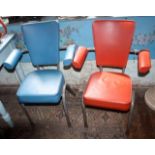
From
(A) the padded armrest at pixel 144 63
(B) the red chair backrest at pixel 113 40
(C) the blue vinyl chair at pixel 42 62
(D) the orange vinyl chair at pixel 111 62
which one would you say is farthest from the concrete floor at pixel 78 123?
(A) the padded armrest at pixel 144 63

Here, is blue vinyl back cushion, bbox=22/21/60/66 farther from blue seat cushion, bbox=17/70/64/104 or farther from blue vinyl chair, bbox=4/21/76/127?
blue seat cushion, bbox=17/70/64/104

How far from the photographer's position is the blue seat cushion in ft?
4.85

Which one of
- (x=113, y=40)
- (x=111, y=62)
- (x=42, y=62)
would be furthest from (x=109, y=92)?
(x=42, y=62)

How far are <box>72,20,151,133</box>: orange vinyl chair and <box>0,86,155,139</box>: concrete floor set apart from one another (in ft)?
0.95

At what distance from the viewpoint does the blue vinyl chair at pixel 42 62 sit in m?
1.49

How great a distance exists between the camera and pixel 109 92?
1.42 meters

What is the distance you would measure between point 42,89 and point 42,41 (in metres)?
0.44

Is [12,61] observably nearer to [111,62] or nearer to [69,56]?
[69,56]

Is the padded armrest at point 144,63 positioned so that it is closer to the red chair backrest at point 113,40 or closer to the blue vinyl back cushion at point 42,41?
the red chair backrest at point 113,40

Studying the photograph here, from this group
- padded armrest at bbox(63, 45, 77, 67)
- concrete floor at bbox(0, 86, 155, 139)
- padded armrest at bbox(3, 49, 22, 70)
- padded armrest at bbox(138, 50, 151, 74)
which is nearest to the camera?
padded armrest at bbox(138, 50, 151, 74)

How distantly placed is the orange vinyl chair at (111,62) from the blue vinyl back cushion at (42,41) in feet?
0.86

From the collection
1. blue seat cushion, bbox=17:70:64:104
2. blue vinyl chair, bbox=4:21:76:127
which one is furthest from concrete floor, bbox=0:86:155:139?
blue seat cushion, bbox=17:70:64:104

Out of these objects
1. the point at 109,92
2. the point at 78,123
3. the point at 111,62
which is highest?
the point at 111,62

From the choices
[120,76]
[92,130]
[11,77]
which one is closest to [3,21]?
[11,77]
